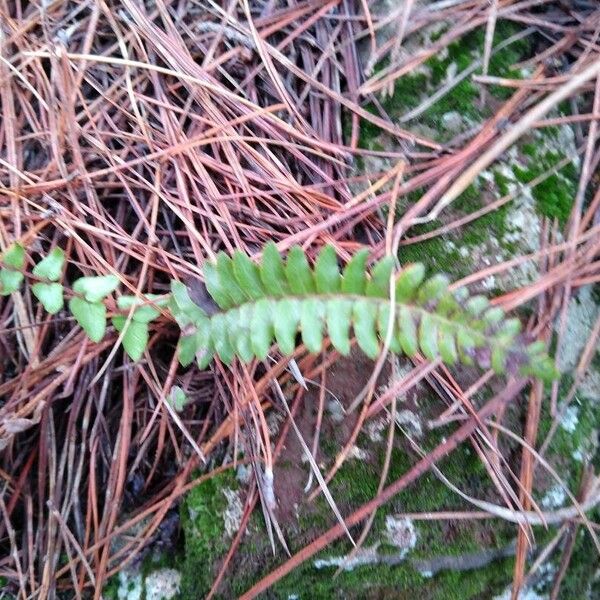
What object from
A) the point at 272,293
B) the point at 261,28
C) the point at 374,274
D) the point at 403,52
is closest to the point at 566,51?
the point at 403,52

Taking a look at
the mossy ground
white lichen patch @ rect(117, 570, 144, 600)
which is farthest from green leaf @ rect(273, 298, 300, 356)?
white lichen patch @ rect(117, 570, 144, 600)

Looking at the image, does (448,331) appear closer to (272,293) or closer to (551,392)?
(272,293)

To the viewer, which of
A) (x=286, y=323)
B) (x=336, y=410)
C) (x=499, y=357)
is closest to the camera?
(x=499, y=357)

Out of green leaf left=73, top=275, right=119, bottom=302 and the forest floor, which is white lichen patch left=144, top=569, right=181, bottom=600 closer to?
the forest floor

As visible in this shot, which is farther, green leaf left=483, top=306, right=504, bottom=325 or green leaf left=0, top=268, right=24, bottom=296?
green leaf left=0, top=268, right=24, bottom=296

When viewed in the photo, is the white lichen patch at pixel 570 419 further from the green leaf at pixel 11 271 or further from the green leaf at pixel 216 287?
the green leaf at pixel 11 271

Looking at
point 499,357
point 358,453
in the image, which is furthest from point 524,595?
point 499,357

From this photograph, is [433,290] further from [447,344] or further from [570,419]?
[570,419]
